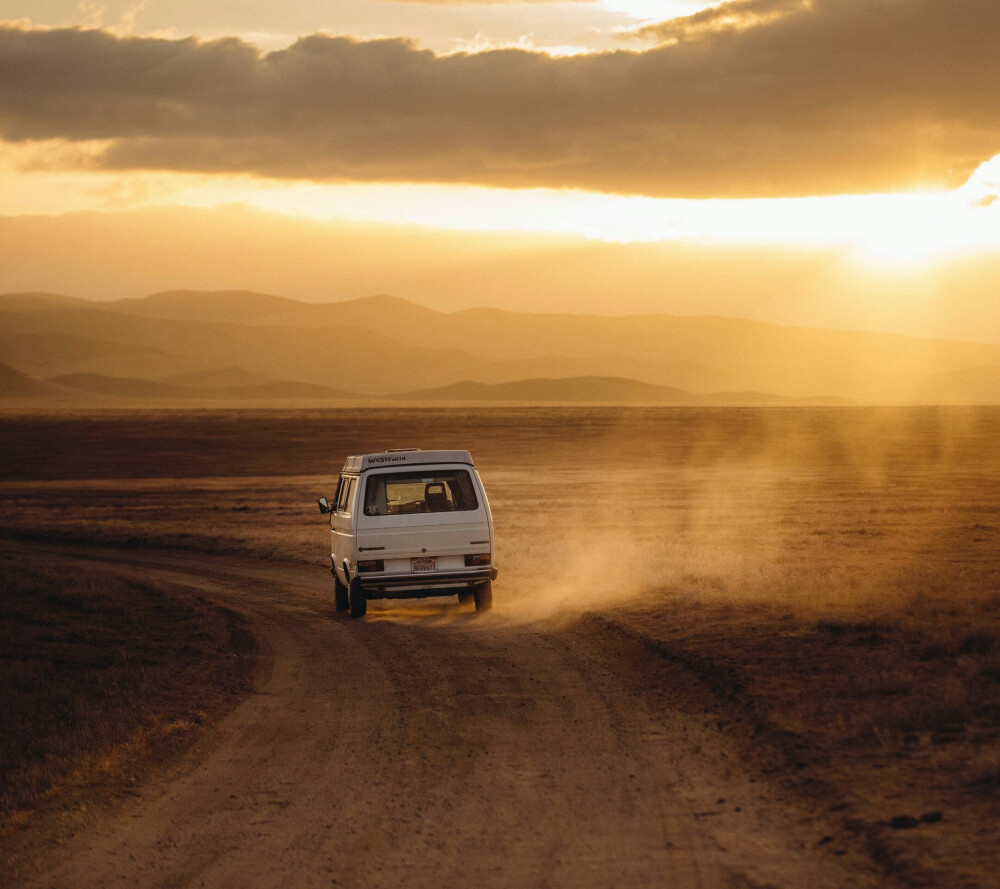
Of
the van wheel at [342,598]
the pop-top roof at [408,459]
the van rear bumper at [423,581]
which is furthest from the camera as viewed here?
the van wheel at [342,598]

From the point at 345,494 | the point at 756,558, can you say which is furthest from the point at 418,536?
the point at 756,558

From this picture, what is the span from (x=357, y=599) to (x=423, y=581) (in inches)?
45.6

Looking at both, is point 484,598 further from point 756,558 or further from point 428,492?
point 756,558

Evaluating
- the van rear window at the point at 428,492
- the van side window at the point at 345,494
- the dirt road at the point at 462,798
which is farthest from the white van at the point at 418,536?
the dirt road at the point at 462,798

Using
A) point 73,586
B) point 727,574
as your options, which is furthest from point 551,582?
point 73,586

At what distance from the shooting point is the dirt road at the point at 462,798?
20.7 ft

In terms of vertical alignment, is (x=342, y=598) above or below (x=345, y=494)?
below

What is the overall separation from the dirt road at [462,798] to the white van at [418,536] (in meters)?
4.23

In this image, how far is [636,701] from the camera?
10586mm

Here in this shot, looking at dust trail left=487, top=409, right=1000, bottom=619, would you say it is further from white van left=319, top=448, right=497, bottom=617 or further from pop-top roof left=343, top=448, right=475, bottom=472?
pop-top roof left=343, top=448, right=475, bottom=472

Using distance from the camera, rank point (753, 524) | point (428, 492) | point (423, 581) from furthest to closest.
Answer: point (753, 524) < point (428, 492) < point (423, 581)

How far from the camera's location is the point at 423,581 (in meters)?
17.0

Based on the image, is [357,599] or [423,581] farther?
[357,599]

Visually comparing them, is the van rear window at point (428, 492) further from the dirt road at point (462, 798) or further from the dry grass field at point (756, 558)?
the dirt road at point (462, 798)
